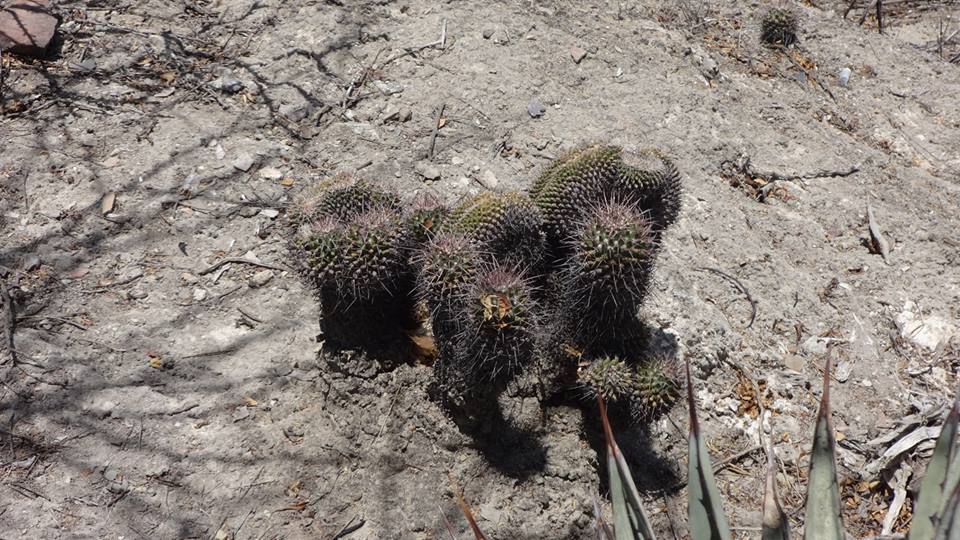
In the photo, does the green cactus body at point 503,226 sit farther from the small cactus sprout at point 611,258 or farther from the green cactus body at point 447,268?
the small cactus sprout at point 611,258

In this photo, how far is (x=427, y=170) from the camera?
4105 millimetres

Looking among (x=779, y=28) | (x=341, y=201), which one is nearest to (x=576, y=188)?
(x=341, y=201)

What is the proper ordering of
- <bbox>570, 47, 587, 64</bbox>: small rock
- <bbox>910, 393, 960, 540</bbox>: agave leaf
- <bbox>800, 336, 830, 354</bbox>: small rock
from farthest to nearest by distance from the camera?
<bbox>570, 47, 587, 64</bbox>: small rock, <bbox>800, 336, 830, 354</bbox>: small rock, <bbox>910, 393, 960, 540</bbox>: agave leaf

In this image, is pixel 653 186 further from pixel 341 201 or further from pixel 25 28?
pixel 25 28

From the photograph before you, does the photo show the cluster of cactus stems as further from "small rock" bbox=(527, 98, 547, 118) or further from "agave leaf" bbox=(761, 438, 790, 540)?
"small rock" bbox=(527, 98, 547, 118)

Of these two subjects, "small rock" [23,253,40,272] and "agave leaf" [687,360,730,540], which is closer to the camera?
"agave leaf" [687,360,730,540]

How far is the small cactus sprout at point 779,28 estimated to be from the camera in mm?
5688

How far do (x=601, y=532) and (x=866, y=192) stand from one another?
3616 mm

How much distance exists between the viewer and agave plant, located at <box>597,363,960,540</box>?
1832 millimetres

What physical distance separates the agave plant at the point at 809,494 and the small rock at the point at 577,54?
356cm

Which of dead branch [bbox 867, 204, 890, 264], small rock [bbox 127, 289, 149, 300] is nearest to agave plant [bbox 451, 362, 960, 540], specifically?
small rock [bbox 127, 289, 149, 300]

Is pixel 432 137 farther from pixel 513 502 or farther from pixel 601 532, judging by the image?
pixel 601 532

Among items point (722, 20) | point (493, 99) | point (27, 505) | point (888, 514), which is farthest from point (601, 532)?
point (722, 20)

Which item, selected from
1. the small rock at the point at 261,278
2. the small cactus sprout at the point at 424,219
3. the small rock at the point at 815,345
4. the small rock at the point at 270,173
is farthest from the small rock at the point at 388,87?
the small rock at the point at 815,345
